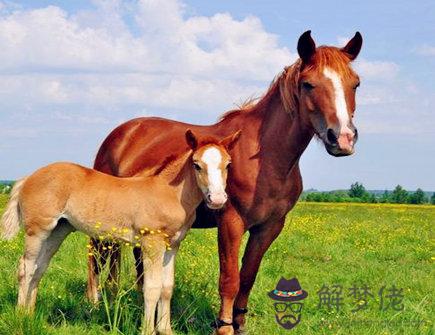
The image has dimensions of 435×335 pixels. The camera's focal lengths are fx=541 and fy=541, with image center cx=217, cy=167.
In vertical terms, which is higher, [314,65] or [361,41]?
[361,41]

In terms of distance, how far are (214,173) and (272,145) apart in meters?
0.84

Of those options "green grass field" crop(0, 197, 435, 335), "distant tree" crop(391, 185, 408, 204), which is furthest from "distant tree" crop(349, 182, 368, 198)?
"green grass field" crop(0, 197, 435, 335)

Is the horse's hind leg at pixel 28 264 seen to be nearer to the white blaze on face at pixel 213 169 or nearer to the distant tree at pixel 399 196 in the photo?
the white blaze on face at pixel 213 169

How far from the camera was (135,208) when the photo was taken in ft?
17.5

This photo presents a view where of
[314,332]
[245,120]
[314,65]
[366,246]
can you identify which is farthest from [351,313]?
[366,246]

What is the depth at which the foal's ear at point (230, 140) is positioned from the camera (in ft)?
17.1

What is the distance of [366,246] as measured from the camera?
12977 mm

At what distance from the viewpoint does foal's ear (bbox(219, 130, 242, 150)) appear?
522cm

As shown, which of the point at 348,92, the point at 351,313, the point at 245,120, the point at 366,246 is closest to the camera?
the point at 348,92

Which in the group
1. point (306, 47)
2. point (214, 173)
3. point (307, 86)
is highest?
point (306, 47)

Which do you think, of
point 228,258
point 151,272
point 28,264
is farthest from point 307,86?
point 28,264

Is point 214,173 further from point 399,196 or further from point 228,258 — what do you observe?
point 399,196

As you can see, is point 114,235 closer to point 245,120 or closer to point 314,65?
point 245,120

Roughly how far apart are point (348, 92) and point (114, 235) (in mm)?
2593
